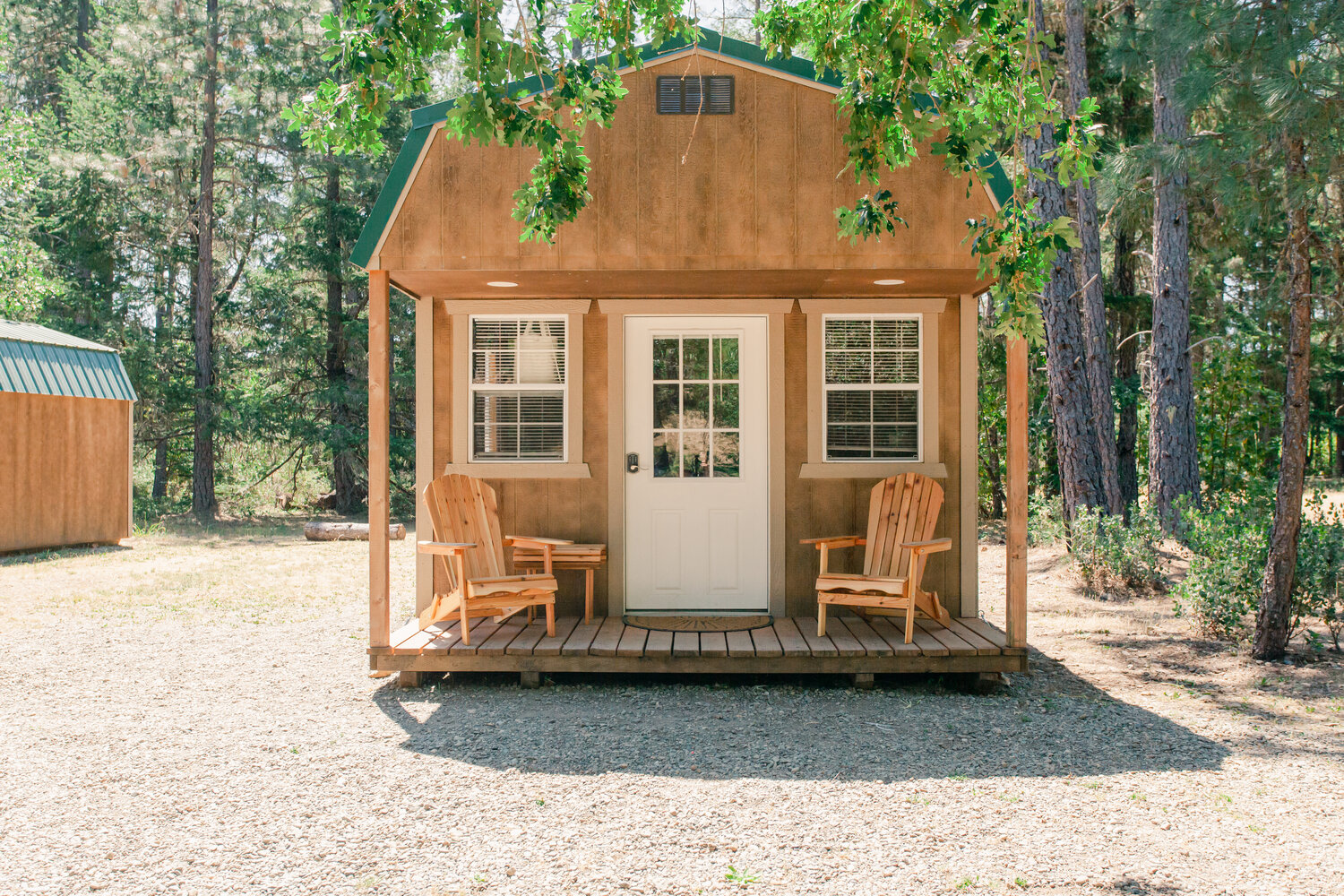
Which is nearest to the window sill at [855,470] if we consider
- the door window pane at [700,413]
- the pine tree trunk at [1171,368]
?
the door window pane at [700,413]

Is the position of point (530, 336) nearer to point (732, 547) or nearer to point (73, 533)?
point (732, 547)

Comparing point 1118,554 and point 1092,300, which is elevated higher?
point 1092,300

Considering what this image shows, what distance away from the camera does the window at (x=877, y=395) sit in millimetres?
5223

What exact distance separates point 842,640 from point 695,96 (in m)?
2.87

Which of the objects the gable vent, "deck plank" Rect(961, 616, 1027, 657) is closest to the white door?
"deck plank" Rect(961, 616, 1027, 657)

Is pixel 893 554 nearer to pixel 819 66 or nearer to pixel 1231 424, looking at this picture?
pixel 819 66

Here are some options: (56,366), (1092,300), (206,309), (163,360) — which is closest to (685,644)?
(1092,300)

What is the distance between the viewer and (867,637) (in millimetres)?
4559

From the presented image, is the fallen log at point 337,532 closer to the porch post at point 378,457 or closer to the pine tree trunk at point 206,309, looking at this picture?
the pine tree trunk at point 206,309

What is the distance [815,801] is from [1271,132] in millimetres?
4493

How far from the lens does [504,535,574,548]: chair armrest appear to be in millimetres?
4886

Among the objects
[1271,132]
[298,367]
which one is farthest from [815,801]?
[298,367]

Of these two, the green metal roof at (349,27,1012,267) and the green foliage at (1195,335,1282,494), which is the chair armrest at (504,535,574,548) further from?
the green foliage at (1195,335,1282,494)

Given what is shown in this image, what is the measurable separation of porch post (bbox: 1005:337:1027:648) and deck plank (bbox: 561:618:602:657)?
6.90 feet
